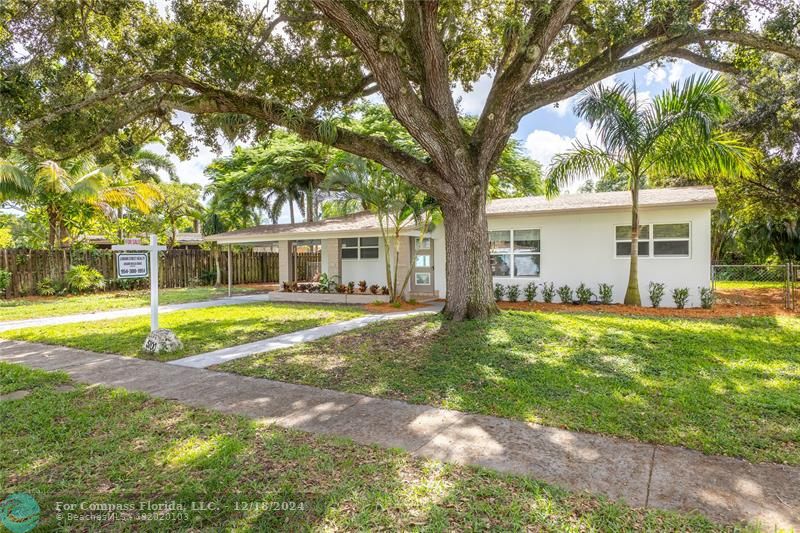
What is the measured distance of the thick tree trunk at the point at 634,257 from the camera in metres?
11.0

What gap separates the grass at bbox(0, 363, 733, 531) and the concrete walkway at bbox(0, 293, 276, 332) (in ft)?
25.2

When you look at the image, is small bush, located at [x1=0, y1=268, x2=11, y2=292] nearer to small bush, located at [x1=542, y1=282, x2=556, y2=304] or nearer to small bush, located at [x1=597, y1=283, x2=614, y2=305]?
small bush, located at [x1=542, y1=282, x2=556, y2=304]

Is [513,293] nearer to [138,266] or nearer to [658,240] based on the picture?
[658,240]

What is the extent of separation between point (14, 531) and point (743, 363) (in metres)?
7.86

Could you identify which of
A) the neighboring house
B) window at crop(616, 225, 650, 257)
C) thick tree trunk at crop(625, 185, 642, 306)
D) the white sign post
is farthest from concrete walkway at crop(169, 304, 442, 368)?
window at crop(616, 225, 650, 257)

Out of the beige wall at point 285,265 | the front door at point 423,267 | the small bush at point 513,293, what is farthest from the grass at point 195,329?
the small bush at point 513,293

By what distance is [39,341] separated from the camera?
8.36 m

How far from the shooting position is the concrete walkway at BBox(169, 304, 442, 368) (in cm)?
677

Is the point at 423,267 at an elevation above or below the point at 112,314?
above

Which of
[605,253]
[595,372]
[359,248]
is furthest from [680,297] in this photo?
[359,248]

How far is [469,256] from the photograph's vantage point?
8398 millimetres

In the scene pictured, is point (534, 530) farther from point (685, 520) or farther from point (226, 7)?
point (226, 7)

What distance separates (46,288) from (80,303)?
10.5ft

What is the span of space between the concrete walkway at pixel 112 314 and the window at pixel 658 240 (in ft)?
38.5
